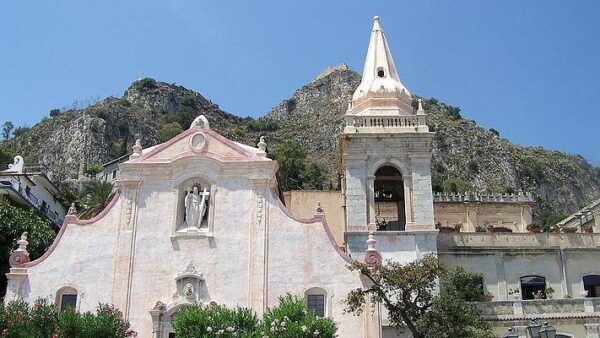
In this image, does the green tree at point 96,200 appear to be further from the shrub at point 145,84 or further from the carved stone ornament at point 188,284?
the shrub at point 145,84

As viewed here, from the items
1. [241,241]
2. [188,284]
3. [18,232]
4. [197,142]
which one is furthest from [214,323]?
[18,232]

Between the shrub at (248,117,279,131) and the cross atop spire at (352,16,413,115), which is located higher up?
the shrub at (248,117,279,131)

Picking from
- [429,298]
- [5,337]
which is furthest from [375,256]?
[5,337]

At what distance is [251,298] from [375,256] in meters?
5.30

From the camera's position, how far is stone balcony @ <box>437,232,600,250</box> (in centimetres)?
3453

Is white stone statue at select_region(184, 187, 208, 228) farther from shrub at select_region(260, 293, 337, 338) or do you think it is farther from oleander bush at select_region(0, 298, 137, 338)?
shrub at select_region(260, 293, 337, 338)

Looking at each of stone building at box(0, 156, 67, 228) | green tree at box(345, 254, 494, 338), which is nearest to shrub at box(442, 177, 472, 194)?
stone building at box(0, 156, 67, 228)

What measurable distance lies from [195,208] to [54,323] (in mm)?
7620

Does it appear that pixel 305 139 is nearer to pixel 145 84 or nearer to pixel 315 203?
pixel 145 84

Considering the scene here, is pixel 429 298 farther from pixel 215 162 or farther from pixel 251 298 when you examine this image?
pixel 215 162

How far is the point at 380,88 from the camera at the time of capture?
3400 cm

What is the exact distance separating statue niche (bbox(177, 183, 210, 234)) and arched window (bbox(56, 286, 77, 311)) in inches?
197

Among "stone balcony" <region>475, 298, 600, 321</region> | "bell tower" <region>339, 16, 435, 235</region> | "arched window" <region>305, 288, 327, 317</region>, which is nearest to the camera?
"arched window" <region>305, 288, 327, 317</region>

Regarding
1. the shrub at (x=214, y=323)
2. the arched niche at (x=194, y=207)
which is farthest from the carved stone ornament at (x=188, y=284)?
the shrub at (x=214, y=323)
